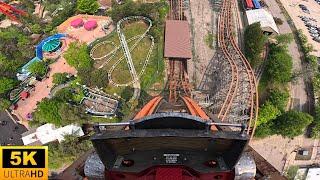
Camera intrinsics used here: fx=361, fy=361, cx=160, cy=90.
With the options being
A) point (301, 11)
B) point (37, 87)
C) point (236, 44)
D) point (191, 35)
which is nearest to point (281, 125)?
point (236, 44)

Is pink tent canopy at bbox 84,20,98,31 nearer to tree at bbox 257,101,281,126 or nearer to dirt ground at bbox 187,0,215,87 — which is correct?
dirt ground at bbox 187,0,215,87

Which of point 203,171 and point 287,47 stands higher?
point 203,171

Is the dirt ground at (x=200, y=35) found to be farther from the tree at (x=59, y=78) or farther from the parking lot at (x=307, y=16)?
the tree at (x=59, y=78)

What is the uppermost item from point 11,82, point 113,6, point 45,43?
point 113,6

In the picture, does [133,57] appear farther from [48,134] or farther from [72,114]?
[48,134]

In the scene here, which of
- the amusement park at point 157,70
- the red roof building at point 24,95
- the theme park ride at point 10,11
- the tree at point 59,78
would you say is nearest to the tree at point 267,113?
the amusement park at point 157,70

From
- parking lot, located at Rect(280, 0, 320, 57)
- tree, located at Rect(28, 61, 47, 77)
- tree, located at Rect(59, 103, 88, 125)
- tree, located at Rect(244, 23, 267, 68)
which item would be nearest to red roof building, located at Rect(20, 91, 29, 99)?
tree, located at Rect(28, 61, 47, 77)

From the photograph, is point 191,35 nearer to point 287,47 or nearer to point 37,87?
point 287,47
